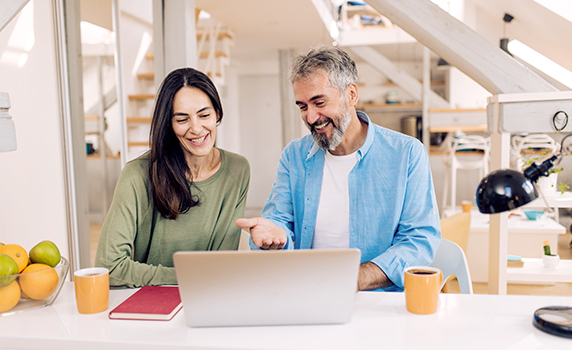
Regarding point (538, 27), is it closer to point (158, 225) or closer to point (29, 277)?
point (158, 225)

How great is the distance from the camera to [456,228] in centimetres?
241

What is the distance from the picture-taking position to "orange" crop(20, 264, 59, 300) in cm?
106

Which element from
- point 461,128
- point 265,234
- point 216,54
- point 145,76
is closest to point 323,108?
point 265,234

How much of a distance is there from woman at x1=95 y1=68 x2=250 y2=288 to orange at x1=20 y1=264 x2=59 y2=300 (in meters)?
0.33

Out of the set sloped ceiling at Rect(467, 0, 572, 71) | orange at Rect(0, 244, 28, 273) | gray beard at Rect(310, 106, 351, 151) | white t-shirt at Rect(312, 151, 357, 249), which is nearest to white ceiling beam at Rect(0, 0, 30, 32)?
orange at Rect(0, 244, 28, 273)

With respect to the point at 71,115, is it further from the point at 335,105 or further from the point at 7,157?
the point at 335,105

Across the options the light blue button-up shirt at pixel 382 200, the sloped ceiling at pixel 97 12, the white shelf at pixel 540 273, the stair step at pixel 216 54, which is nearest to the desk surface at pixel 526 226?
the white shelf at pixel 540 273

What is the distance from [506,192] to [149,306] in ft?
2.64

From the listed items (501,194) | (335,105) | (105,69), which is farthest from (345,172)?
(105,69)

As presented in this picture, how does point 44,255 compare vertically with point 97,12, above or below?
below

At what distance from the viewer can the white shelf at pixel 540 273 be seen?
2.25 meters

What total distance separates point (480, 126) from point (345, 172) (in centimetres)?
530

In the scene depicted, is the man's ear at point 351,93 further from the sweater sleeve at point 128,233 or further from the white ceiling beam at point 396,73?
the white ceiling beam at point 396,73

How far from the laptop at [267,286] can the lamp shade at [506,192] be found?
0.27m
